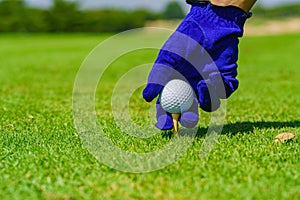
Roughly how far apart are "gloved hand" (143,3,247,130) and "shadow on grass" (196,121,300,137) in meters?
0.49

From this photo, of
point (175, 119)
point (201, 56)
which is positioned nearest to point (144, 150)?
point (175, 119)

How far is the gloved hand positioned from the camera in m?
3.68

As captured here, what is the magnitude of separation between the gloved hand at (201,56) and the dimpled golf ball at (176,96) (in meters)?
0.05

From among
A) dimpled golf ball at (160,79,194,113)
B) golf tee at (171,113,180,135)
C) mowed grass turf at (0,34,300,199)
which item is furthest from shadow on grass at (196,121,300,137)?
dimpled golf ball at (160,79,194,113)

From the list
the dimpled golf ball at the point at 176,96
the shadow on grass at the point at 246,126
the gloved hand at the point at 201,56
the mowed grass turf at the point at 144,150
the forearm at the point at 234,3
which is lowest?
the shadow on grass at the point at 246,126

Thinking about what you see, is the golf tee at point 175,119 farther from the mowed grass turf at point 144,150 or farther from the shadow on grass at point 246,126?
the shadow on grass at point 246,126

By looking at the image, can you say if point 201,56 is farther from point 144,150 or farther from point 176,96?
point 144,150

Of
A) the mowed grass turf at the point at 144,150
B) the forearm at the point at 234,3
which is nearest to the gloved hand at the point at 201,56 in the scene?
the forearm at the point at 234,3

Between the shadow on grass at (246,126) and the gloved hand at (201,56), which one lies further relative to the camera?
the shadow on grass at (246,126)

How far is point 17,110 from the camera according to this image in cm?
578

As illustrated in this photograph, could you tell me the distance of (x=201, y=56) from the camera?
3.76m

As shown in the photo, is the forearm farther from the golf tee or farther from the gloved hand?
the golf tee

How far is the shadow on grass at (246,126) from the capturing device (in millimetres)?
4289

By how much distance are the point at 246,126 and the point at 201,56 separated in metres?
1.22
